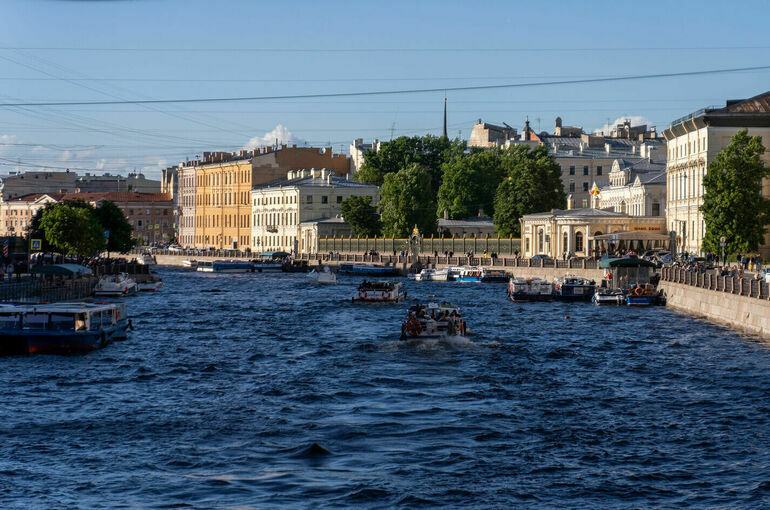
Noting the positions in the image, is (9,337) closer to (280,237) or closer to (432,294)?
(432,294)

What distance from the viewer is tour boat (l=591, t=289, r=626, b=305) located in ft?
235

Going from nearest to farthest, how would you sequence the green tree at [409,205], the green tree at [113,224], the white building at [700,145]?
the white building at [700,145] < the green tree at [113,224] < the green tree at [409,205]

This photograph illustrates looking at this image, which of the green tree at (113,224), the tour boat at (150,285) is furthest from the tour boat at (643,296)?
the green tree at (113,224)

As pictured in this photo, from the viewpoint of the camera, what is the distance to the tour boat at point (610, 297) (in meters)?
71.5

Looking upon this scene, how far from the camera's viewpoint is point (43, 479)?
23641mm

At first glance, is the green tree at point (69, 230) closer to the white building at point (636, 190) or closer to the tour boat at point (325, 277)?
the tour boat at point (325, 277)

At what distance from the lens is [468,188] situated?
13462cm

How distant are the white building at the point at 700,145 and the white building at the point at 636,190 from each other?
16129 millimetres

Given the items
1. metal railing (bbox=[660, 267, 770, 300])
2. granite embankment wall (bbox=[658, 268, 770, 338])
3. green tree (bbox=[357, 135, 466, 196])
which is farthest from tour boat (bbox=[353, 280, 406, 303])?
green tree (bbox=[357, 135, 466, 196])

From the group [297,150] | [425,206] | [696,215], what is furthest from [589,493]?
[297,150]

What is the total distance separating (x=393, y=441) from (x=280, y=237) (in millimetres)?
126001

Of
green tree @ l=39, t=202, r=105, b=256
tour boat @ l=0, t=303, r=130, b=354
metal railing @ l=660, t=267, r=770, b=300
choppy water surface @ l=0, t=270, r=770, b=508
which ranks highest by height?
green tree @ l=39, t=202, r=105, b=256

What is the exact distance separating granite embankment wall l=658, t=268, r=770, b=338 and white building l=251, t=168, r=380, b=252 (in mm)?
76998

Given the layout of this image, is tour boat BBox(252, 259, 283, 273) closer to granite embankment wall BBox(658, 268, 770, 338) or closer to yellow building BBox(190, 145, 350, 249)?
yellow building BBox(190, 145, 350, 249)
